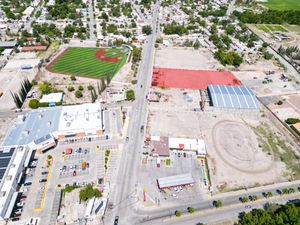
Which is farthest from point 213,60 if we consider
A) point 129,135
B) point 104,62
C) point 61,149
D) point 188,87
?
point 61,149

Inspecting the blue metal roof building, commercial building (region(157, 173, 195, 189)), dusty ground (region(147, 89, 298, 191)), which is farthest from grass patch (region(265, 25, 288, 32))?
commercial building (region(157, 173, 195, 189))

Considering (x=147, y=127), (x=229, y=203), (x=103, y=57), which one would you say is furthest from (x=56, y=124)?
(x=103, y=57)

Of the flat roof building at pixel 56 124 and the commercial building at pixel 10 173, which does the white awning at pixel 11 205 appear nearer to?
the commercial building at pixel 10 173

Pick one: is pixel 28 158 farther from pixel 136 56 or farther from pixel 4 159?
pixel 136 56

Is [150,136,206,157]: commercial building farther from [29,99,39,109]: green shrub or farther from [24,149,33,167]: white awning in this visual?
[29,99,39,109]: green shrub

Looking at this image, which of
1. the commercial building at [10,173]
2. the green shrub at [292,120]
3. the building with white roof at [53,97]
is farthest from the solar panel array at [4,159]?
the green shrub at [292,120]

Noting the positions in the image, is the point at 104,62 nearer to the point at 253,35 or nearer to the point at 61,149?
the point at 61,149
